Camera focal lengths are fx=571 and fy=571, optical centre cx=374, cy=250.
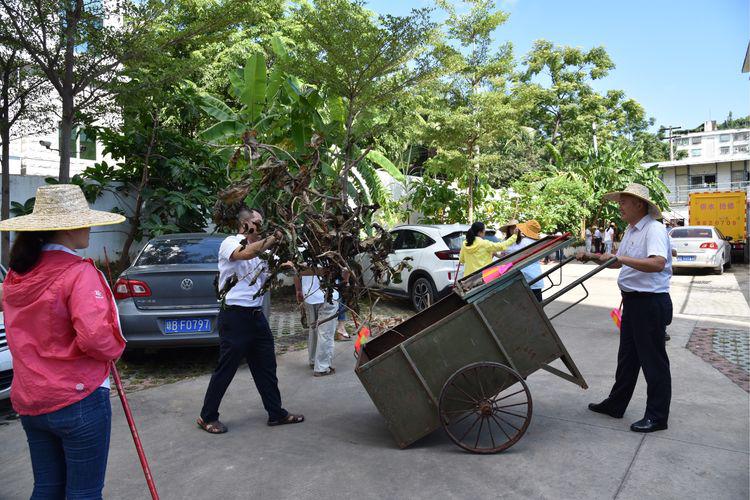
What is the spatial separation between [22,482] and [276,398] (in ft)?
6.05

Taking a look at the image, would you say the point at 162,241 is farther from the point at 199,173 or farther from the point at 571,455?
the point at 571,455

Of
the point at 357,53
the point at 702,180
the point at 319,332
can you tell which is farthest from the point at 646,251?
the point at 702,180

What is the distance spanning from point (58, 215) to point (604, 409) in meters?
4.33

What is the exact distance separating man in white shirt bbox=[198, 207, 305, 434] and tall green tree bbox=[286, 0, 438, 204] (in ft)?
18.9

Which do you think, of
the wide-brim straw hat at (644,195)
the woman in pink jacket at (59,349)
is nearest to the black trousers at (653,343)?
the wide-brim straw hat at (644,195)

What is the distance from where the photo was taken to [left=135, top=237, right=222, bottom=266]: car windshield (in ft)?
22.4

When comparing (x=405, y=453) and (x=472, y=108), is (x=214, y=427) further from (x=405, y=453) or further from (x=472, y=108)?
(x=472, y=108)

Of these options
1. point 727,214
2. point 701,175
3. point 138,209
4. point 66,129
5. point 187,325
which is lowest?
point 187,325

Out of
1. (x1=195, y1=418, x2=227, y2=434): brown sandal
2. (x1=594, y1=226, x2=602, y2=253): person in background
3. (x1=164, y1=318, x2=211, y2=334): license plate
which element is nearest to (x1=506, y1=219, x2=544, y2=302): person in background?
(x1=164, y1=318, x2=211, y2=334): license plate

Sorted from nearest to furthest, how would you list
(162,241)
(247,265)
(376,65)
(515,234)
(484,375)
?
(484,375)
(247,265)
(162,241)
(515,234)
(376,65)

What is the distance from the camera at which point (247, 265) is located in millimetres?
4574

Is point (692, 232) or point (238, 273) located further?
point (692, 232)

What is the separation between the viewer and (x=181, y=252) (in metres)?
6.99

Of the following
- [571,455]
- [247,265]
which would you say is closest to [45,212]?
[247,265]
